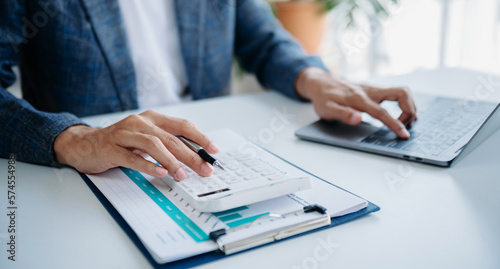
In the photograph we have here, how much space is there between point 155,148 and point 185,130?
→ 0.22ft

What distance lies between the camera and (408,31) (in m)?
2.86

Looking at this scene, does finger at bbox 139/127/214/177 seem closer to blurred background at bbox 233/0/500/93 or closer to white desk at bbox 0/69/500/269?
white desk at bbox 0/69/500/269

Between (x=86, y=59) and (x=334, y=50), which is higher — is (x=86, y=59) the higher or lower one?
the higher one

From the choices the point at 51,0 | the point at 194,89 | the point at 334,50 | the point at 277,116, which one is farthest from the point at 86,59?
the point at 334,50

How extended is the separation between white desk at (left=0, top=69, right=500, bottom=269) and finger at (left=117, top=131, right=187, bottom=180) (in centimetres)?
9

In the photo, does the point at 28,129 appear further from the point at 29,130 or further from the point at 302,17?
the point at 302,17

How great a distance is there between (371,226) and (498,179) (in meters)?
0.24

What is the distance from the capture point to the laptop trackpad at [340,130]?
822 mm

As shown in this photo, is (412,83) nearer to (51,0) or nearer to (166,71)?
(166,71)

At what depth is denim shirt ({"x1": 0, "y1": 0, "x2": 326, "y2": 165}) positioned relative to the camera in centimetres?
80

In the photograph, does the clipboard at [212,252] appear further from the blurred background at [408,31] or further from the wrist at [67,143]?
the blurred background at [408,31]

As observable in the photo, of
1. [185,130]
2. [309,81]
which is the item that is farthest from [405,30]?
[185,130]

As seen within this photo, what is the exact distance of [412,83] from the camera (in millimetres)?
1171

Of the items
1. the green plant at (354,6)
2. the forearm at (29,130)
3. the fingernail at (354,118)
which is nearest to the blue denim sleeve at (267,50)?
the fingernail at (354,118)
